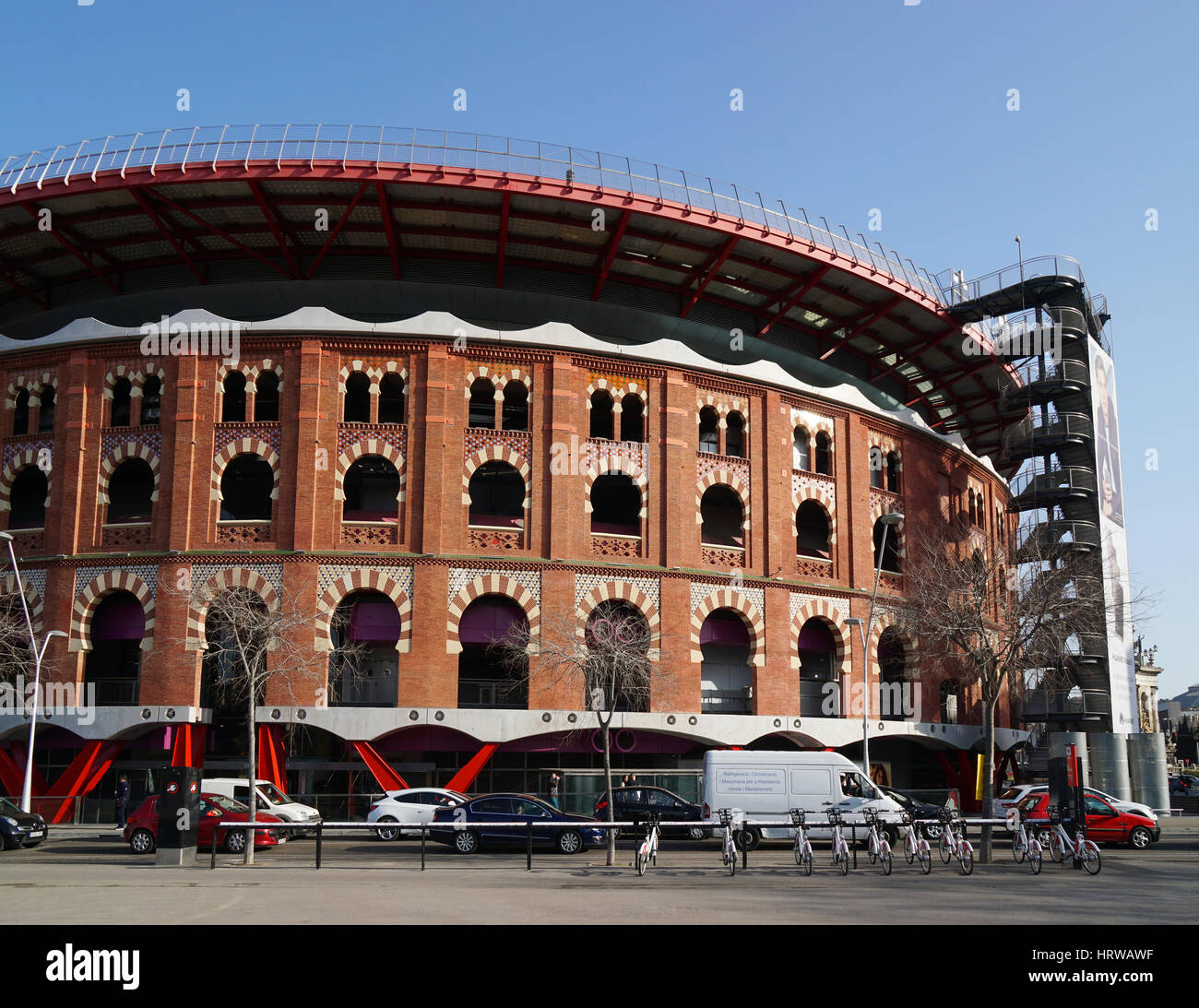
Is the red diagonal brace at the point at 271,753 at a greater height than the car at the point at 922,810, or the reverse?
the red diagonal brace at the point at 271,753

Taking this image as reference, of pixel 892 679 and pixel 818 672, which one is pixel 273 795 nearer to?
pixel 818 672

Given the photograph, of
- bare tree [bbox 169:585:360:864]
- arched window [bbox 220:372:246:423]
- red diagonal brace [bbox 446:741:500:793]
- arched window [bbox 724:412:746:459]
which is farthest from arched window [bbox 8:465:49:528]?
arched window [bbox 724:412:746:459]

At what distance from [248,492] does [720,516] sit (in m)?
18.2

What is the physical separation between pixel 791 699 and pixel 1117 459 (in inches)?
1036

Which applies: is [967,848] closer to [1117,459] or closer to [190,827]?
[190,827]

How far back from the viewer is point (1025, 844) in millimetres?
24234

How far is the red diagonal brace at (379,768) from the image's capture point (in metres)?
35.1

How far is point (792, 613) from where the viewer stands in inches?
1602

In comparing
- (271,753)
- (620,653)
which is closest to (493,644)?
(620,653)

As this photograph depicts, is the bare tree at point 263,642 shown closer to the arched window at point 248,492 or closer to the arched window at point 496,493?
the arched window at point 248,492

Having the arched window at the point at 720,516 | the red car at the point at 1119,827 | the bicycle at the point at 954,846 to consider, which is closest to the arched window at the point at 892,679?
the arched window at the point at 720,516

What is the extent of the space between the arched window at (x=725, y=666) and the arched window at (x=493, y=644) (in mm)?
6557

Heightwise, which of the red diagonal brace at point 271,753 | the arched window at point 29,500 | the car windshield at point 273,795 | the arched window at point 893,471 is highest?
the arched window at point 893,471
